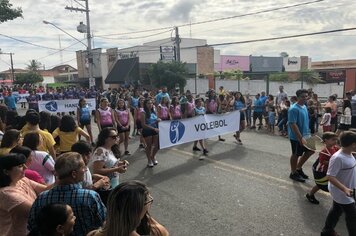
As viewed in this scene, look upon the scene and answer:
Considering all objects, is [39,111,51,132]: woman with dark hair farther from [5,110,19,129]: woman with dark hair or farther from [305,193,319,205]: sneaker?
[305,193,319,205]: sneaker

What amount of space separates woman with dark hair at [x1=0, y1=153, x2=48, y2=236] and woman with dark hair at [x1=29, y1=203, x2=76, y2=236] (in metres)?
0.89

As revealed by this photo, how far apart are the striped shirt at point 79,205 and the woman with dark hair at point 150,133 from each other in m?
5.76

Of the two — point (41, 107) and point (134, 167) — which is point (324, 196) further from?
point (41, 107)

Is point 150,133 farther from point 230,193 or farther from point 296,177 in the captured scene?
point 296,177

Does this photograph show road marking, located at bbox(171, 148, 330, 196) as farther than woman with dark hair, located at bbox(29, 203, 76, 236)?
Yes

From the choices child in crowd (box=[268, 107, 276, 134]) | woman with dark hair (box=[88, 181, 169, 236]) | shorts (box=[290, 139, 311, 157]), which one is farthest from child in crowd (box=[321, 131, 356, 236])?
child in crowd (box=[268, 107, 276, 134])

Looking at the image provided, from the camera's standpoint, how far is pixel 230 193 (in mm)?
6418

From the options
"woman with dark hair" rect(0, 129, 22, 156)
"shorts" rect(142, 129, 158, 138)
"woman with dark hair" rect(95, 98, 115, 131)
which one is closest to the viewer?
"woman with dark hair" rect(0, 129, 22, 156)

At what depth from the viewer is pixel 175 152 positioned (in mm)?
9945

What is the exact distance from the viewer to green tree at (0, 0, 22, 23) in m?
14.9

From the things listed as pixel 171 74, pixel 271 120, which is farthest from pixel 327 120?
pixel 171 74

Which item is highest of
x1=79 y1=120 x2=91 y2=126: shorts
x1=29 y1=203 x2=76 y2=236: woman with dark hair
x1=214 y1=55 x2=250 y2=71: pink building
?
x1=214 y1=55 x2=250 y2=71: pink building

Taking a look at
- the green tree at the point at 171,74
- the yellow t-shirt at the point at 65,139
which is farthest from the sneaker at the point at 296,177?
the green tree at the point at 171,74

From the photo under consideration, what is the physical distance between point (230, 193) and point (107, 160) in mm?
2944
